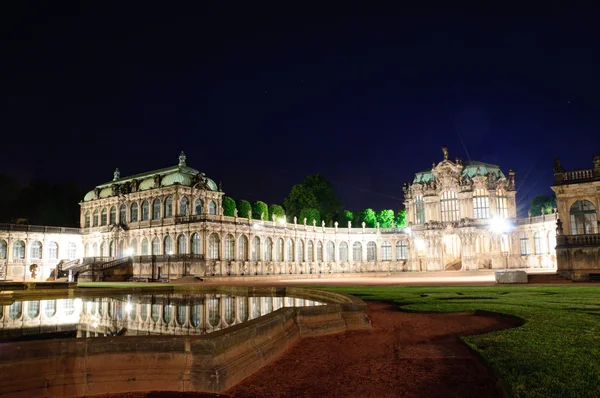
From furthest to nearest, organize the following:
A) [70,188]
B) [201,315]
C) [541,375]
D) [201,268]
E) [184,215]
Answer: [70,188] < [184,215] < [201,268] < [201,315] < [541,375]

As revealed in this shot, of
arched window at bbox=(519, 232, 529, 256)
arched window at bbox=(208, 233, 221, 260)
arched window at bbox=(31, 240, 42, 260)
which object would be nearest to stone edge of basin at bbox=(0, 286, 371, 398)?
arched window at bbox=(208, 233, 221, 260)

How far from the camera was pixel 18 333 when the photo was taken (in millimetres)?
12109

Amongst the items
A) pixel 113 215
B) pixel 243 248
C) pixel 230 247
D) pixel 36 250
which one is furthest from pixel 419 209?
pixel 36 250

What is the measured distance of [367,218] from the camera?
93875 mm

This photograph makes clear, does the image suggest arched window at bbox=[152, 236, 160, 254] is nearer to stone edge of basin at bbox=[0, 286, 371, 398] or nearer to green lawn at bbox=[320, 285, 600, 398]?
green lawn at bbox=[320, 285, 600, 398]

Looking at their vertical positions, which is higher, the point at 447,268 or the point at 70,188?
the point at 70,188

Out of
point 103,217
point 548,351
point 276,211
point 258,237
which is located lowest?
point 548,351

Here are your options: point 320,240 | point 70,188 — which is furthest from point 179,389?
point 70,188

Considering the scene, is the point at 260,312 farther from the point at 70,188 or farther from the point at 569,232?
the point at 70,188

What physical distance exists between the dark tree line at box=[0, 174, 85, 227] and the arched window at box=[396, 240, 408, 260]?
2037 inches

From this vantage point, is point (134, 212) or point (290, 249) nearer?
point (134, 212)

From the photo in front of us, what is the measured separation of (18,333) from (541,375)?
11.5 metres

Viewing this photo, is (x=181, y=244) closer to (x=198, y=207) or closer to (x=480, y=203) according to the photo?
(x=198, y=207)

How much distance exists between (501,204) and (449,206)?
6844mm
